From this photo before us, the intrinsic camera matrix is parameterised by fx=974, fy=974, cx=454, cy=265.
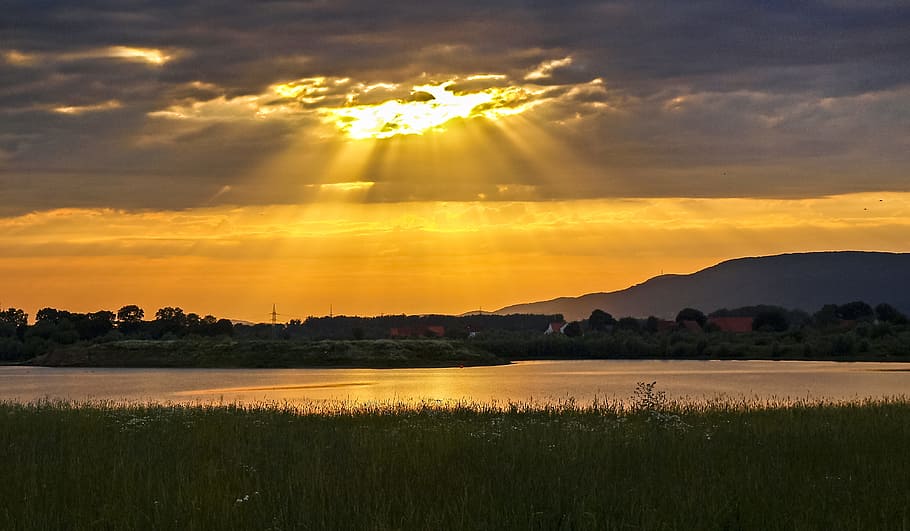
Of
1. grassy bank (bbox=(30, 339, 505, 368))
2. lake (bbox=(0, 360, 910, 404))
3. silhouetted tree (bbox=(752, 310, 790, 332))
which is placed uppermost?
silhouetted tree (bbox=(752, 310, 790, 332))

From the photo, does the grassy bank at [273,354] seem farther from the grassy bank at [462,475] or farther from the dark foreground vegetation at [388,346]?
the grassy bank at [462,475]

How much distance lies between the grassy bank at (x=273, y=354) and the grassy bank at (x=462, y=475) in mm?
110058

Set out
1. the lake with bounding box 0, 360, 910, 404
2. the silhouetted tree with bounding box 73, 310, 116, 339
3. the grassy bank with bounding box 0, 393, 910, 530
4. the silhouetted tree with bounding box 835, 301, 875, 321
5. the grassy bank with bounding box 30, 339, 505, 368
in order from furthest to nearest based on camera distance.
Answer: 1. the silhouetted tree with bounding box 835, 301, 875, 321
2. the silhouetted tree with bounding box 73, 310, 116, 339
3. the grassy bank with bounding box 30, 339, 505, 368
4. the lake with bounding box 0, 360, 910, 404
5. the grassy bank with bounding box 0, 393, 910, 530

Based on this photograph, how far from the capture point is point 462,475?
51.0 ft

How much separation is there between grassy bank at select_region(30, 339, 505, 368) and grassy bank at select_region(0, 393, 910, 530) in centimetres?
11006

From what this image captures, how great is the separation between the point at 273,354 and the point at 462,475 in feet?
405

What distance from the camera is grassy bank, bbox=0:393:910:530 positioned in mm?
12648

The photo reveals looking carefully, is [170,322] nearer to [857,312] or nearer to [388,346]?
[388,346]

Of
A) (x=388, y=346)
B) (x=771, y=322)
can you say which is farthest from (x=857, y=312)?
(x=388, y=346)

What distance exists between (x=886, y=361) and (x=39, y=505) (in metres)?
131

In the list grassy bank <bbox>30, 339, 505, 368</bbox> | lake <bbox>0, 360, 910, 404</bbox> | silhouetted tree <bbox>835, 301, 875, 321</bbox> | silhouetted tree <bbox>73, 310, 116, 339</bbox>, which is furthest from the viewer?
silhouetted tree <bbox>835, 301, 875, 321</bbox>

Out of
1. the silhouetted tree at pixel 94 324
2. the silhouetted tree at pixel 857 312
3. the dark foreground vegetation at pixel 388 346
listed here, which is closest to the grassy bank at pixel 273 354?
the dark foreground vegetation at pixel 388 346

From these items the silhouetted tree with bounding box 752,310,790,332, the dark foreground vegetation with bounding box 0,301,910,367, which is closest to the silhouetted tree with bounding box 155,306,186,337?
the dark foreground vegetation with bounding box 0,301,910,367

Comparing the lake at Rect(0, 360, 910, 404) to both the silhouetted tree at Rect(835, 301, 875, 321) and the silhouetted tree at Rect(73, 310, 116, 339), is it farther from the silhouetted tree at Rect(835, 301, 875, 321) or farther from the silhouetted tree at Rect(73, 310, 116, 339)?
the silhouetted tree at Rect(835, 301, 875, 321)
